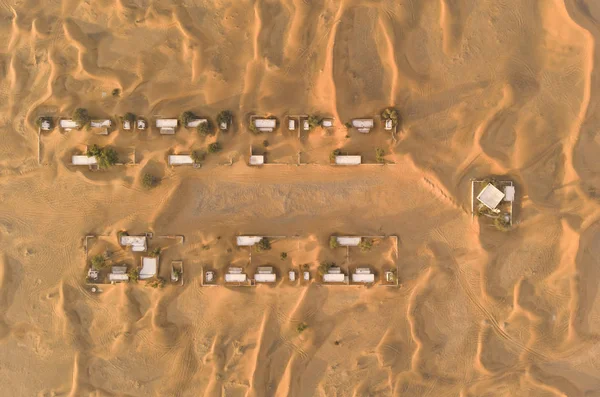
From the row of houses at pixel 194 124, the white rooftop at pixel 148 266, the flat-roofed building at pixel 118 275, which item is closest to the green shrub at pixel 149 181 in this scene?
the row of houses at pixel 194 124

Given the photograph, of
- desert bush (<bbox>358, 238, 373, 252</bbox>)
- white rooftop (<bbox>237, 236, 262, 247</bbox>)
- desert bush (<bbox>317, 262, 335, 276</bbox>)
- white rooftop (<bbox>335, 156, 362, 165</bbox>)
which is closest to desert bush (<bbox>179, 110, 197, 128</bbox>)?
white rooftop (<bbox>237, 236, 262, 247</bbox>)

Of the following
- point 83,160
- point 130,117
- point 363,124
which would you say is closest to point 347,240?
point 363,124

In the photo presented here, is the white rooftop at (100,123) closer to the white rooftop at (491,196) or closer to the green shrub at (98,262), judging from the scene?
the green shrub at (98,262)

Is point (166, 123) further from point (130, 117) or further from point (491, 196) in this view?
point (491, 196)

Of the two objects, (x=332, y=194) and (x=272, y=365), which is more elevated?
(x=332, y=194)

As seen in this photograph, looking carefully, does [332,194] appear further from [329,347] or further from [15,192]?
[15,192]

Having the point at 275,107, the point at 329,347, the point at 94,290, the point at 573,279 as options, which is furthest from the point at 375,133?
the point at 94,290
